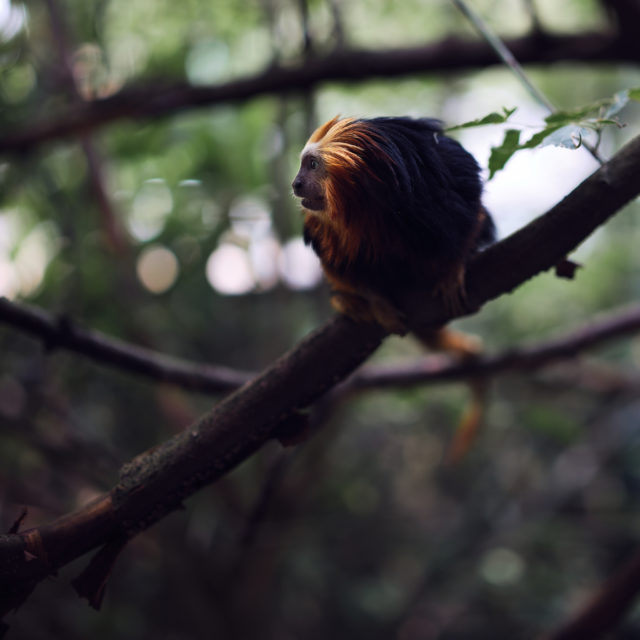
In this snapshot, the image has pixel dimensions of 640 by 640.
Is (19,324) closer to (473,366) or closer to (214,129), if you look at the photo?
(473,366)

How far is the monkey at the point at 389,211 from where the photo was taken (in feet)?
2.73

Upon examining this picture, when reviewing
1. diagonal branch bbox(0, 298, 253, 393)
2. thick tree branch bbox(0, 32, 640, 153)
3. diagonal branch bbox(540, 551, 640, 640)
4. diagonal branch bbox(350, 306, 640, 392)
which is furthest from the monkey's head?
diagonal branch bbox(540, 551, 640, 640)

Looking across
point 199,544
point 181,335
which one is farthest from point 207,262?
point 199,544

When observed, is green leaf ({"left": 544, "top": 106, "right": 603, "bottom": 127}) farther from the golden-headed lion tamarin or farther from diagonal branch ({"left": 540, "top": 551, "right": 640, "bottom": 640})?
diagonal branch ({"left": 540, "top": 551, "right": 640, "bottom": 640})

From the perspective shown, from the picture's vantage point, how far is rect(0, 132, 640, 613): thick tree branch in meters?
0.81

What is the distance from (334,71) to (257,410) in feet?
5.07

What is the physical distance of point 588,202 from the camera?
0.84 meters

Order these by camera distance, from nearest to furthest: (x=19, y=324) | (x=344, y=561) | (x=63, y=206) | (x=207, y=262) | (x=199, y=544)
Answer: (x=19, y=324) → (x=63, y=206) → (x=199, y=544) → (x=207, y=262) → (x=344, y=561)

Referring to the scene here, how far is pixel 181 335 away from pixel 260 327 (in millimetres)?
430

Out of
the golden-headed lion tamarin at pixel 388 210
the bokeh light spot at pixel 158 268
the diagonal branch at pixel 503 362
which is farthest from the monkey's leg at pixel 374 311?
the bokeh light spot at pixel 158 268

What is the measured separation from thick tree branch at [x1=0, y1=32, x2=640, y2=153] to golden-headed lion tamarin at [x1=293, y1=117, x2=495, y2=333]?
4.01ft

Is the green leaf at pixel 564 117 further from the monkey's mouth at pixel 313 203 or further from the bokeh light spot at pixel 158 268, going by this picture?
the bokeh light spot at pixel 158 268

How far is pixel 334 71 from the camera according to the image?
6.73 ft

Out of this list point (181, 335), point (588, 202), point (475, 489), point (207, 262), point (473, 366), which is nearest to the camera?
point (588, 202)
